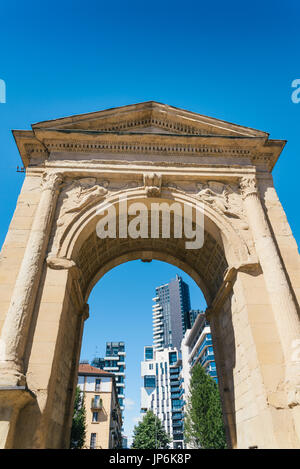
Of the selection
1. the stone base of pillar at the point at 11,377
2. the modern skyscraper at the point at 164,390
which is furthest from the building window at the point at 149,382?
the stone base of pillar at the point at 11,377

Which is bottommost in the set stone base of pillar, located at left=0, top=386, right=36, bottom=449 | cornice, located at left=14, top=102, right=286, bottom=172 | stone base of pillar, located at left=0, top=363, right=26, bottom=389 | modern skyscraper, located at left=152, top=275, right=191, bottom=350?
stone base of pillar, located at left=0, top=386, right=36, bottom=449

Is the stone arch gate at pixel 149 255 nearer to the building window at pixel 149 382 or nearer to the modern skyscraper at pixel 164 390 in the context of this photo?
the modern skyscraper at pixel 164 390

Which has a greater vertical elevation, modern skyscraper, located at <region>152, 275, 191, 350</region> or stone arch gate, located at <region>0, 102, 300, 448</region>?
modern skyscraper, located at <region>152, 275, 191, 350</region>

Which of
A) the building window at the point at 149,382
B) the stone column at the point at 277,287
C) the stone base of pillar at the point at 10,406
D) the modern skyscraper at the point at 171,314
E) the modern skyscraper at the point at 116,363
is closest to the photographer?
the stone base of pillar at the point at 10,406

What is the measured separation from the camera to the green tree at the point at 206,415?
85.5 feet

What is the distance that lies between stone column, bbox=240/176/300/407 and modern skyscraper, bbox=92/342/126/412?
81698 mm

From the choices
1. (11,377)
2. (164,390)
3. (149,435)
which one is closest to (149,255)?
(11,377)

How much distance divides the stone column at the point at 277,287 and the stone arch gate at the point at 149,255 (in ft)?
0.10

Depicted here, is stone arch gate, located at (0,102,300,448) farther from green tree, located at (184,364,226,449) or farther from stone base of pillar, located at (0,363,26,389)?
green tree, located at (184,364,226,449)

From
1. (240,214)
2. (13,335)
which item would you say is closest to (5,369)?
Answer: (13,335)

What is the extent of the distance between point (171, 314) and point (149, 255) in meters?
121

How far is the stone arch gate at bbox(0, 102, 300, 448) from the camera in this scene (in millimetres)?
6488

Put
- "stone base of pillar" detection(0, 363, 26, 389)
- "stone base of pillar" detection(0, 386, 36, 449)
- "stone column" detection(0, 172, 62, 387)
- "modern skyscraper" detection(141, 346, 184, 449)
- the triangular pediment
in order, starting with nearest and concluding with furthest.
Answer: "stone base of pillar" detection(0, 386, 36, 449), "stone base of pillar" detection(0, 363, 26, 389), "stone column" detection(0, 172, 62, 387), the triangular pediment, "modern skyscraper" detection(141, 346, 184, 449)

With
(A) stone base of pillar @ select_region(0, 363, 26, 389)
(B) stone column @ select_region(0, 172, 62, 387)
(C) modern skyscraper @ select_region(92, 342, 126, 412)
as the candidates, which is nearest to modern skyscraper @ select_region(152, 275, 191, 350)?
(C) modern skyscraper @ select_region(92, 342, 126, 412)
